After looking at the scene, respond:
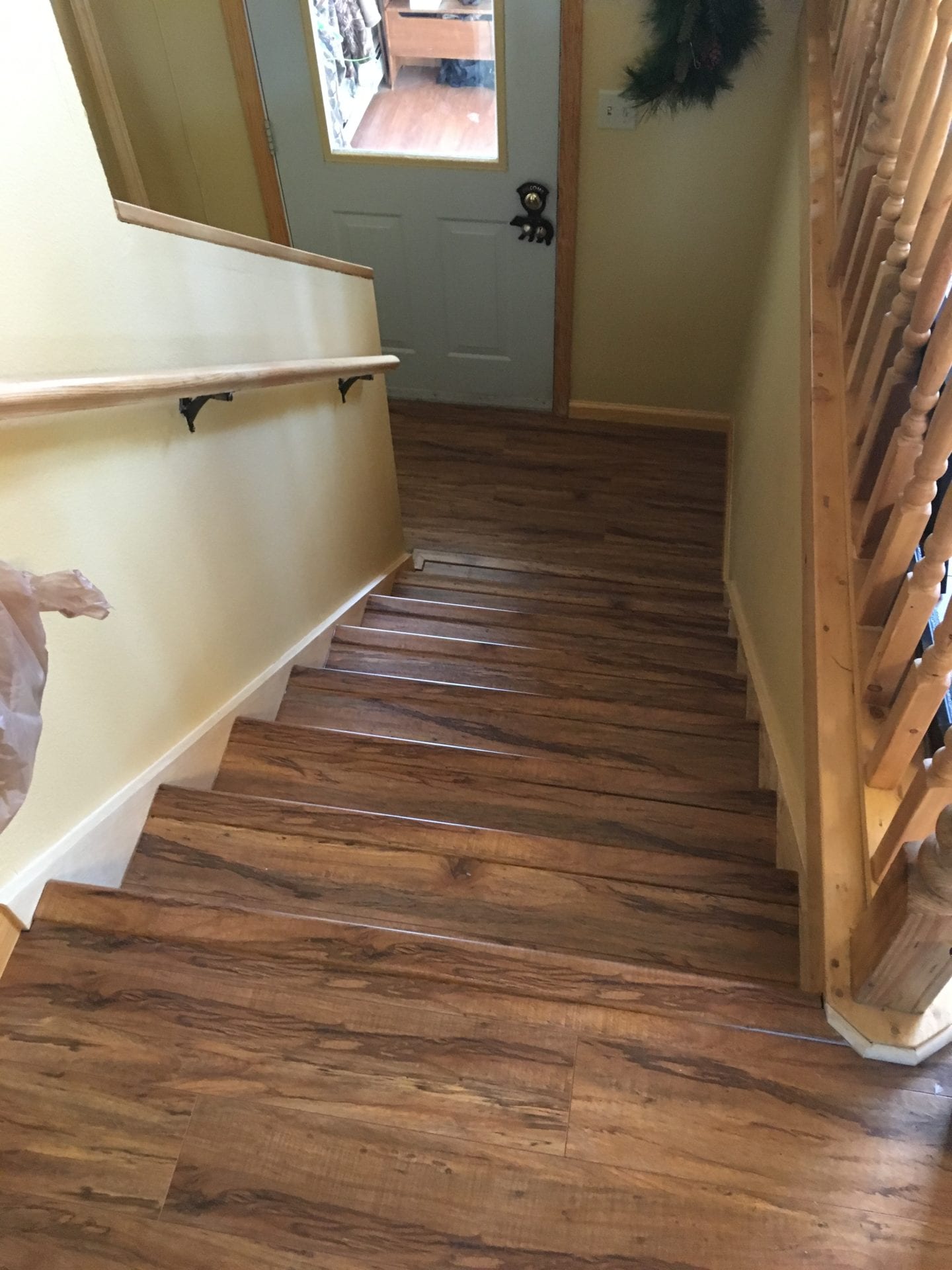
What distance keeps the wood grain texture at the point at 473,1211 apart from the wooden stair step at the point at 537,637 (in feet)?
4.93

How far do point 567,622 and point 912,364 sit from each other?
157 cm

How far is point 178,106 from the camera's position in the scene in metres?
3.24

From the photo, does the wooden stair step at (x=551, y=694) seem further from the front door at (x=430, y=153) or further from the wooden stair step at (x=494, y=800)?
the front door at (x=430, y=153)

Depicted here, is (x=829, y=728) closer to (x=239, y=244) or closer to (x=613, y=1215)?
(x=613, y=1215)

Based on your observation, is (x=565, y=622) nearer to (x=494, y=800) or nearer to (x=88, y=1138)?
(x=494, y=800)

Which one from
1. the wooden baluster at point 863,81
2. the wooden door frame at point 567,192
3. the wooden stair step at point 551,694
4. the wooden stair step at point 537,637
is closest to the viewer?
the wooden baluster at point 863,81

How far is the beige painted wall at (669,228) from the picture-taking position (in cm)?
290

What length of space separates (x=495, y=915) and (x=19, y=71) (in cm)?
135

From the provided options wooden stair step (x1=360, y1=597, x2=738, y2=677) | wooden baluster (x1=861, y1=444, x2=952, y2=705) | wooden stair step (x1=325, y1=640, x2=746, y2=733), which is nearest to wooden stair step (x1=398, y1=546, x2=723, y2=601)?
wooden stair step (x1=360, y1=597, x2=738, y2=677)

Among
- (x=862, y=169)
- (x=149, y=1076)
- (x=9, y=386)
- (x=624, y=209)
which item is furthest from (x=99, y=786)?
(x=624, y=209)

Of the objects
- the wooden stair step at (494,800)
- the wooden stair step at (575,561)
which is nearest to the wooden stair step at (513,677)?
the wooden stair step at (494,800)

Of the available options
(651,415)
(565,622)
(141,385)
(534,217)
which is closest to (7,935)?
(141,385)

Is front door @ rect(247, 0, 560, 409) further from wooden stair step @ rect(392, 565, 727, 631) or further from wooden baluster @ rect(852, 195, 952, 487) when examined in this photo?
wooden baluster @ rect(852, 195, 952, 487)

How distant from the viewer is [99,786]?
1409mm
